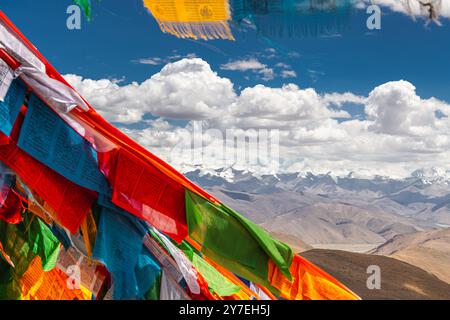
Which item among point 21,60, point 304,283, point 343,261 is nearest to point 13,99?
point 21,60

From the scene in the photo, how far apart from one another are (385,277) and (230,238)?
231 ft

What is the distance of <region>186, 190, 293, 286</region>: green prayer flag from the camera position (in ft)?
12.2

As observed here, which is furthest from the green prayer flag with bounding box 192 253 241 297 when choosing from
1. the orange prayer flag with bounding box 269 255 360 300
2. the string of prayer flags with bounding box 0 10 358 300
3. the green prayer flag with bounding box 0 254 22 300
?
the green prayer flag with bounding box 0 254 22 300

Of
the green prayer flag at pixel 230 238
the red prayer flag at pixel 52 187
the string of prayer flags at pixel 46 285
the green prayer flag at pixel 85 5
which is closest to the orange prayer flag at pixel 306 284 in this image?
the green prayer flag at pixel 230 238

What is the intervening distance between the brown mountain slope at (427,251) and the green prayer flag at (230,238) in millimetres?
107723

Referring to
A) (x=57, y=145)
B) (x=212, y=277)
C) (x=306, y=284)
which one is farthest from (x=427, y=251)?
(x=57, y=145)

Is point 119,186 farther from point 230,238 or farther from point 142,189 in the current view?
point 230,238

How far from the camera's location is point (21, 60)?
3439 mm

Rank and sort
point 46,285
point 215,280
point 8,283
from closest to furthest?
point 215,280, point 8,283, point 46,285

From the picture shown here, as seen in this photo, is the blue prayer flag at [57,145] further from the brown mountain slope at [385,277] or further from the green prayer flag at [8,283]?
the brown mountain slope at [385,277]

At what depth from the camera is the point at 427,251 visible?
12569 cm

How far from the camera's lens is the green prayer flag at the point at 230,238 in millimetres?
3730

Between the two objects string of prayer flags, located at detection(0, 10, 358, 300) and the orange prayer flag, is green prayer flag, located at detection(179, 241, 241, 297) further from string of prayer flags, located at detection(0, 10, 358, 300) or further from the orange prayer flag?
the orange prayer flag
